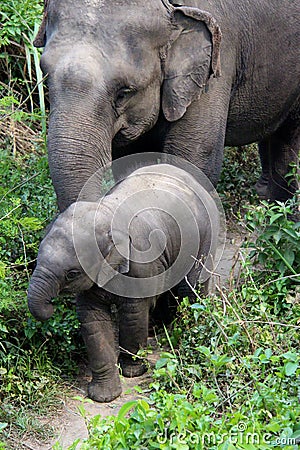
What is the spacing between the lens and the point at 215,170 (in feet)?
20.1

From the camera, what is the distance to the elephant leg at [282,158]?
7.33 m

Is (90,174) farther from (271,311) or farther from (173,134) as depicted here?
(271,311)

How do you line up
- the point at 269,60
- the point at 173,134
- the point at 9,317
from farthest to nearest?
1. the point at 269,60
2. the point at 173,134
3. the point at 9,317

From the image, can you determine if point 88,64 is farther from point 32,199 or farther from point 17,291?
point 32,199

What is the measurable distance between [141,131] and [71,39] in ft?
2.40

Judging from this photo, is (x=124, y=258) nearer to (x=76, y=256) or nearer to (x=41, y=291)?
(x=76, y=256)

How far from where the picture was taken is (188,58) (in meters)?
5.77

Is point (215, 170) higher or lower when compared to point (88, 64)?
lower

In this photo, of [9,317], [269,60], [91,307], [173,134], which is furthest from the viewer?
[269,60]

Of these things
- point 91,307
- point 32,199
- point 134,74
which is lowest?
point 32,199

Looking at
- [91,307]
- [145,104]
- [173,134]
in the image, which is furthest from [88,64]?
[91,307]

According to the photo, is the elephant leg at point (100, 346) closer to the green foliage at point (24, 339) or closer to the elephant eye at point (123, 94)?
the green foliage at point (24, 339)

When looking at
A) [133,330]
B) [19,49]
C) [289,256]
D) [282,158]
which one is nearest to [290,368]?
[133,330]

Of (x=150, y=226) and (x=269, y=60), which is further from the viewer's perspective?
(x=269, y=60)
